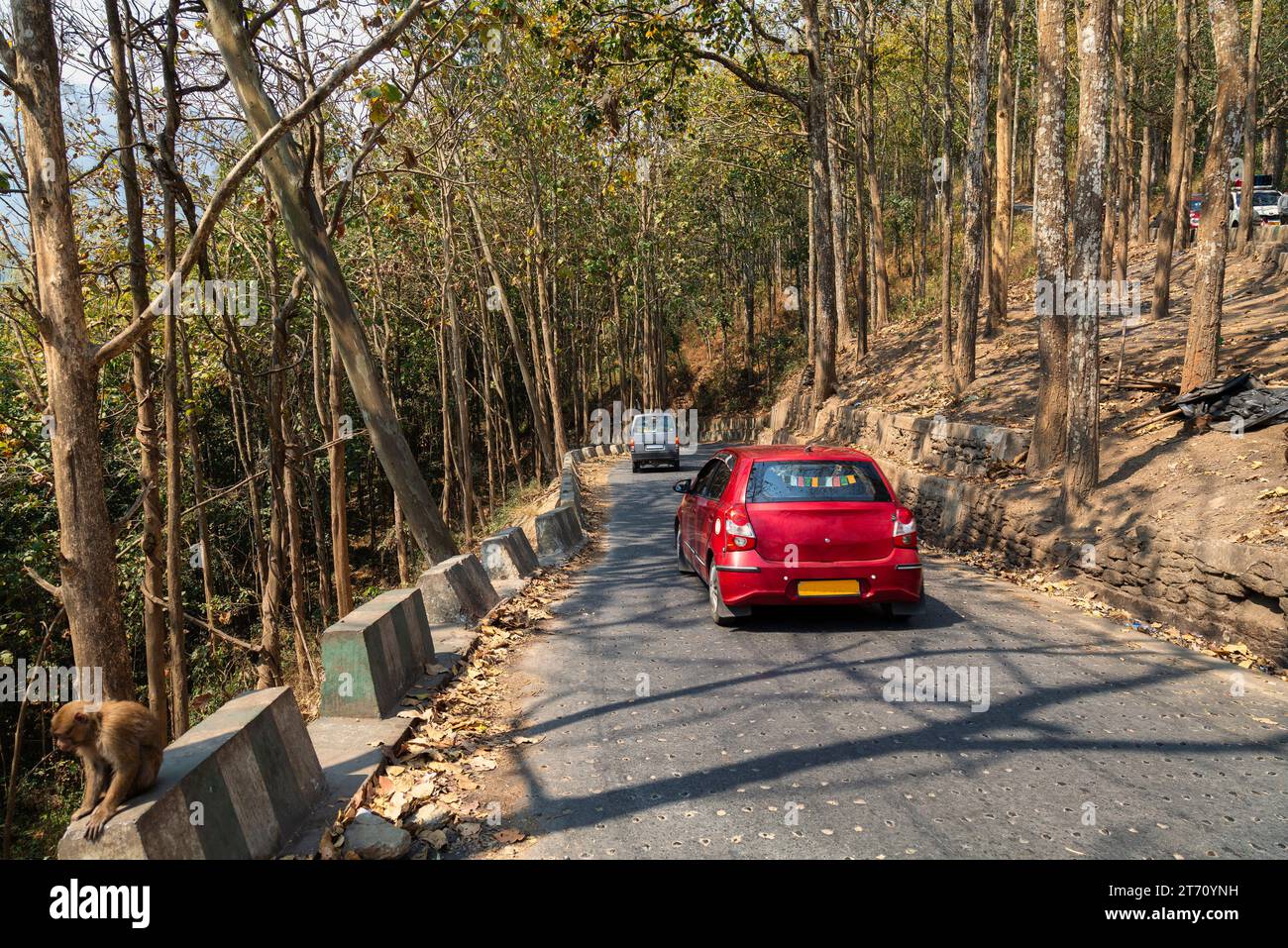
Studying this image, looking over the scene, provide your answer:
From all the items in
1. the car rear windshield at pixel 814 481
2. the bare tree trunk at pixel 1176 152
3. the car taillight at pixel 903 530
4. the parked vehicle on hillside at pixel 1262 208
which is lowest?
the car taillight at pixel 903 530

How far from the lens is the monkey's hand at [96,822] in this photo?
3035 millimetres

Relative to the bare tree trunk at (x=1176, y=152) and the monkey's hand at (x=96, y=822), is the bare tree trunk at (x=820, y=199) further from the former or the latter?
the monkey's hand at (x=96, y=822)

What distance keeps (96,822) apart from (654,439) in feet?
83.0

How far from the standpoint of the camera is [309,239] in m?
9.65

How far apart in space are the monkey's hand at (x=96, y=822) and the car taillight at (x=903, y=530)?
21.4ft

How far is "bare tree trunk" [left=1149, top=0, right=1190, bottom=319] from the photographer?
16.0 meters

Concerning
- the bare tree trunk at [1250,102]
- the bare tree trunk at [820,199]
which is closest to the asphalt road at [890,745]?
the bare tree trunk at [1250,102]

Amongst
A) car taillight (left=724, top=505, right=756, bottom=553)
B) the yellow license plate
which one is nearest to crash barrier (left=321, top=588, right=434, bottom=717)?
car taillight (left=724, top=505, right=756, bottom=553)

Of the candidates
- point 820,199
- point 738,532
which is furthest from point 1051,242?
point 820,199

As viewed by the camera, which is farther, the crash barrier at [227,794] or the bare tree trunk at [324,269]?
the bare tree trunk at [324,269]

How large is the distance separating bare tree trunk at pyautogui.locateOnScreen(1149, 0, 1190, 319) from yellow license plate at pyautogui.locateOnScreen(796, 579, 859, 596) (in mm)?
13178

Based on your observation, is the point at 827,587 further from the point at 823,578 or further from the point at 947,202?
the point at 947,202

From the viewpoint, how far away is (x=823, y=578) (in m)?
8.02

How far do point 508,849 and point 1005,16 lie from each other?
21265 mm
